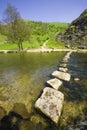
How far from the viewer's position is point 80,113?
608 inches

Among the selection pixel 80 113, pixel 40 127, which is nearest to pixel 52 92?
pixel 80 113

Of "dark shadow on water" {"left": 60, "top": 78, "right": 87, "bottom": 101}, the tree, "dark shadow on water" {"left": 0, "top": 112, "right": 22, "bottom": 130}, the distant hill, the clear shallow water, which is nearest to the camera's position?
"dark shadow on water" {"left": 0, "top": 112, "right": 22, "bottom": 130}

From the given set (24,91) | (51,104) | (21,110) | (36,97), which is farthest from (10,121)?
(24,91)

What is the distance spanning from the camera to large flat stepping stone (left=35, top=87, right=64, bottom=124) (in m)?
14.6

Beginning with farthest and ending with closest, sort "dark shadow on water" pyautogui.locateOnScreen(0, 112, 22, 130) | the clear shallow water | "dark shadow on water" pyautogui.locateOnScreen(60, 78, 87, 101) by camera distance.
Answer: "dark shadow on water" pyautogui.locateOnScreen(60, 78, 87, 101)
the clear shallow water
"dark shadow on water" pyautogui.locateOnScreen(0, 112, 22, 130)

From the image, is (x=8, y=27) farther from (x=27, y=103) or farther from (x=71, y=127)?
(x=71, y=127)

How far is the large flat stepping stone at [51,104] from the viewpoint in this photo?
575 inches

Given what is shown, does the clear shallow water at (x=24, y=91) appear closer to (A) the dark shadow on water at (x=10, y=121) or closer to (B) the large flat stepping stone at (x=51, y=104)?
(A) the dark shadow on water at (x=10, y=121)

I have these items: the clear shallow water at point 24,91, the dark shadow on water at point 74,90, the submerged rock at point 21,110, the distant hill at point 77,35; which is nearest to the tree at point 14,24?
the distant hill at point 77,35

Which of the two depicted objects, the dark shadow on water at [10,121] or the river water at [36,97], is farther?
the river water at [36,97]

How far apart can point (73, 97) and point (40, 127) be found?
6706 mm

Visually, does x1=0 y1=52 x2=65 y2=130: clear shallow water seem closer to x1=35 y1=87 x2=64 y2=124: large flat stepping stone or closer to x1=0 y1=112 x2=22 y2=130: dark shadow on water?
x1=0 y1=112 x2=22 y2=130: dark shadow on water

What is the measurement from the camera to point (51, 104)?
16.2 m

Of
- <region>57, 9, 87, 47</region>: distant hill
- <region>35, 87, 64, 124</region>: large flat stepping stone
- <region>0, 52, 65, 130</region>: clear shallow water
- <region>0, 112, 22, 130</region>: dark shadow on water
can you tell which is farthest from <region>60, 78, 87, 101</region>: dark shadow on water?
<region>57, 9, 87, 47</region>: distant hill
